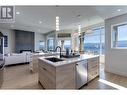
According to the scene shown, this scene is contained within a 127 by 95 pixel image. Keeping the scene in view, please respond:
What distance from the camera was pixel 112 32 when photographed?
179 inches

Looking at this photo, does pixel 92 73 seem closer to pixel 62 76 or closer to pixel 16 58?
pixel 62 76

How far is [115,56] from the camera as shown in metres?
4.31

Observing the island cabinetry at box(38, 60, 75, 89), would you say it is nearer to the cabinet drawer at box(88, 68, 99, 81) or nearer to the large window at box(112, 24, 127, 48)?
the cabinet drawer at box(88, 68, 99, 81)

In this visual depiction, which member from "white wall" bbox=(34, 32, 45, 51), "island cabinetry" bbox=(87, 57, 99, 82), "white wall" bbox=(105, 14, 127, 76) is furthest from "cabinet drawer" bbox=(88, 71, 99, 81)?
"white wall" bbox=(34, 32, 45, 51)

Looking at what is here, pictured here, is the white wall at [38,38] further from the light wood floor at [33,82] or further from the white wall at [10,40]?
the light wood floor at [33,82]

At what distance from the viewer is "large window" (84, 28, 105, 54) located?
6.70 metres

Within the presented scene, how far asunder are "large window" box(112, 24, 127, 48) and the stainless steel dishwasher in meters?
2.38

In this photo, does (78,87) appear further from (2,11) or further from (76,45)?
(76,45)

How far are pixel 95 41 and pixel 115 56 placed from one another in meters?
2.99

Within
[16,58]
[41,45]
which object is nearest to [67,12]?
[16,58]

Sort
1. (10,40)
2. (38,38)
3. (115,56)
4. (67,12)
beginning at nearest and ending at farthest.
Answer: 1. (67,12)
2. (115,56)
3. (10,40)
4. (38,38)

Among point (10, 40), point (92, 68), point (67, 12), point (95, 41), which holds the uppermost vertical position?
point (67, 12)

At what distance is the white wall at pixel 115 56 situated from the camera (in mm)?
3994
